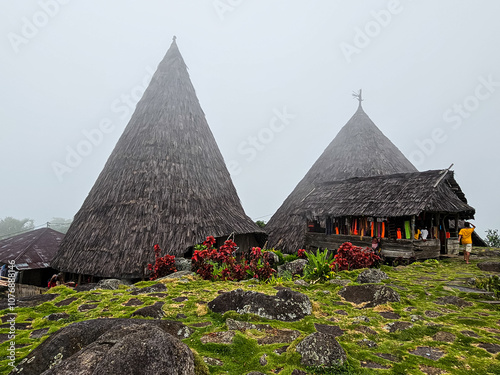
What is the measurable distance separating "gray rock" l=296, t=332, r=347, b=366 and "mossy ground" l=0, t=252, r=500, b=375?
0.07 meters

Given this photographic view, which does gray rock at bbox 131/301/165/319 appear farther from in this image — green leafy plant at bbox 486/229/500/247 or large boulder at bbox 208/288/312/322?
green leafy plant at bbox 486/229/500/247

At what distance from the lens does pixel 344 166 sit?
18.5 m

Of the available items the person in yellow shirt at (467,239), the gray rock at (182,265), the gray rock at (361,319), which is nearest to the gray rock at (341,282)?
the gray rock at (361,319)

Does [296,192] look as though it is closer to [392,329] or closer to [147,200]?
[147,200]

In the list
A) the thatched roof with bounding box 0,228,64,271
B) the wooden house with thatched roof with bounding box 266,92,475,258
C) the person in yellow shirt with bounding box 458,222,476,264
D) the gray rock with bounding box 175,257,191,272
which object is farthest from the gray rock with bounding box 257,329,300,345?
the thatched roof with bounding box 0,228,64,271

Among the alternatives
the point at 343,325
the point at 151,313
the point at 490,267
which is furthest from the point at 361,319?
the point at 490,267

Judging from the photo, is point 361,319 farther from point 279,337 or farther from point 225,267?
point 225,267

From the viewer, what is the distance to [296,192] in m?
19.6

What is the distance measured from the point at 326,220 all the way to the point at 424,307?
388 inches

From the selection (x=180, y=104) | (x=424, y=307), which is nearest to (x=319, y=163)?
(x=180, y=104)

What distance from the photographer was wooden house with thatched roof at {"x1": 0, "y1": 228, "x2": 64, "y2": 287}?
13992mm

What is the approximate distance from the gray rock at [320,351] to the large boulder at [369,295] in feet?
7.10

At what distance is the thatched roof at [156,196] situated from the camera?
399 inches

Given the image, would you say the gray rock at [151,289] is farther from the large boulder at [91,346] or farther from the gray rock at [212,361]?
the gray rock at [212,361]
